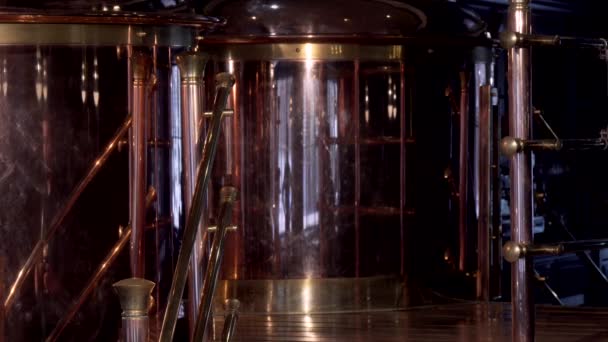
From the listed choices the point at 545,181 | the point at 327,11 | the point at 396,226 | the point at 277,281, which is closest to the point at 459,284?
the point at 396,226

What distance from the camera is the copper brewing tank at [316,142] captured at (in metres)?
6.18

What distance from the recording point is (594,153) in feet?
34.4

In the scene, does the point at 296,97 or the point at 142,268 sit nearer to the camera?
the point at 142,268

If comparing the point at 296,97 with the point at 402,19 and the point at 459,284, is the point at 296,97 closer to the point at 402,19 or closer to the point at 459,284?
the point at 402,19

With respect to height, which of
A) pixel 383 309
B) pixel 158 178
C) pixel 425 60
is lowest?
pixel 383 309

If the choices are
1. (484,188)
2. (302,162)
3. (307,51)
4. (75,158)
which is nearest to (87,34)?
(75,158)

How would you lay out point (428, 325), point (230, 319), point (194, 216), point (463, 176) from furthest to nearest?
point (463, 176), point (428, 325), point (230, 319), point (194, 216)

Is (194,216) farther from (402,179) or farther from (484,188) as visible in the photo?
(484,188)

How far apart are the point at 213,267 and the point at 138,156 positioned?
1111 millimetres

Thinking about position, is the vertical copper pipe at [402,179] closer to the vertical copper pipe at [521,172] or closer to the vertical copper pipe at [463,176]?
the vertical copper pipe at [463,176]

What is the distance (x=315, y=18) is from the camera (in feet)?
20.2

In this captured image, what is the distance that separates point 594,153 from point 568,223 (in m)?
0.58

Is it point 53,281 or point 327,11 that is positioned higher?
point 327,11

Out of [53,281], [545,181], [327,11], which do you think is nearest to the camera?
[53,281]
